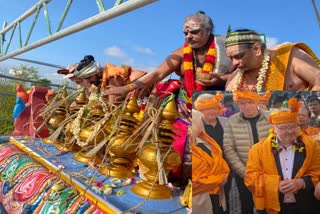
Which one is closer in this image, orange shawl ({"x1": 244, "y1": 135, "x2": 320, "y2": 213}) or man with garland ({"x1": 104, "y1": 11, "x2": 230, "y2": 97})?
orange shawl ({"x1": 244, "y1": 135, "x2": 320, "y2": 213})

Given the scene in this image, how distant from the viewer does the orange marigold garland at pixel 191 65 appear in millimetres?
1621

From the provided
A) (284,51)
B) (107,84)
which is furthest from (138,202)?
(107,84)

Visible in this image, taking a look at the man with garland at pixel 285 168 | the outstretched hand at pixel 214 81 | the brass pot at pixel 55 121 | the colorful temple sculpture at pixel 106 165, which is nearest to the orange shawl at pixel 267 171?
the man with garland at pixel 285 168

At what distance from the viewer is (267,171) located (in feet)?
2.33

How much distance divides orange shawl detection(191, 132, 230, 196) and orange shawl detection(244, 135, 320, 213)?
0.18 ft

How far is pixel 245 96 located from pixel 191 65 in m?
0.96

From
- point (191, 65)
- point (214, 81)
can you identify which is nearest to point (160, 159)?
point (214, 81)

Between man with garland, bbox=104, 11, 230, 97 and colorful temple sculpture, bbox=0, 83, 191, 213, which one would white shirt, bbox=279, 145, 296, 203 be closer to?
colorful temple sculpture, bbox=0, 83, 191, 213

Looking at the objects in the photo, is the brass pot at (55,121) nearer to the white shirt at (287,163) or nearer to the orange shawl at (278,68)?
the orange shawl at (278,68)

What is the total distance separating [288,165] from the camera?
Answer: 70cm

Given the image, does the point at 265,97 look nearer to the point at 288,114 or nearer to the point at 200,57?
the point at 288,114

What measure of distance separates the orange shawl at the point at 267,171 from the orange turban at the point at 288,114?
0.13ft

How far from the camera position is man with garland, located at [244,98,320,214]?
692 millimetres

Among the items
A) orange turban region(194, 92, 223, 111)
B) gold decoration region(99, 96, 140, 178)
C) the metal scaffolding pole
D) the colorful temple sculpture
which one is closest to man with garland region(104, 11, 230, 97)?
the colorful temple sculpture
